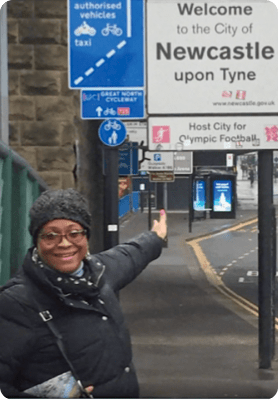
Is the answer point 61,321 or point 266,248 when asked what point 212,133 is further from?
point 61,321

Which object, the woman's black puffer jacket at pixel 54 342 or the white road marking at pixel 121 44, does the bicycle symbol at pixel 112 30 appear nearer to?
the white road marking at pixel 121 44

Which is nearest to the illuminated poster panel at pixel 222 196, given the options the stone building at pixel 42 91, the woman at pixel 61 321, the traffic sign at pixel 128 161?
the traffic sign at pixel 128 161

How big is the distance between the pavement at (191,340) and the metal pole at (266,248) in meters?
0.59

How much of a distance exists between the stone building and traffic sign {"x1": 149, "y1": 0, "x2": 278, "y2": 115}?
5.21 ft

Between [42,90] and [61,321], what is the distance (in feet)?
21.6

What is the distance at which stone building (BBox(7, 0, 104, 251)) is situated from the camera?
8.84 meters

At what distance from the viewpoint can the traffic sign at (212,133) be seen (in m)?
8.04

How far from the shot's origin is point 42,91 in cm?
892

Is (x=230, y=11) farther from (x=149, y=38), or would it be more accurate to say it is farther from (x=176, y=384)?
(x=176, y=384)

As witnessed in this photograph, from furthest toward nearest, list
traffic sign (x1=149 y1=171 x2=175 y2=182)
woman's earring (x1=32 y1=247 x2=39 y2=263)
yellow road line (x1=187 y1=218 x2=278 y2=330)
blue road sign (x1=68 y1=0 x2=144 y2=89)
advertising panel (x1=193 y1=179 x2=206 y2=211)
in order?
advertising panel (x1=193 y1=179 x2=206 y2=211) < traffic sign (x1=149 y1=171 x2=175 y2=182) < yellow road line (x1=187 y1=218 x2=278 y2=330) < blue road sign (x1=68 y1=0 x2=144 y2=89) < woman's earring (x1=32 y1=247 x2=39 y2=263)

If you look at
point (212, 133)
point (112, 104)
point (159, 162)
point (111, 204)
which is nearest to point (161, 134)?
point (212, 133)

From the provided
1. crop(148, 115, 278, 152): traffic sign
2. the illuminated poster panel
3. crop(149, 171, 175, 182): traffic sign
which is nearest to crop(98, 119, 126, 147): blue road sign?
crop(148, 115, 278, 152): traffic sign

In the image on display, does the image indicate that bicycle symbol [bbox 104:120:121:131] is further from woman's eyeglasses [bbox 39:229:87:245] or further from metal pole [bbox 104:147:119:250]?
woman's eyeglasses [bbox 39:229:87:245]

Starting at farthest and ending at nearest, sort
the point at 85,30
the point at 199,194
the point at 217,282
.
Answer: the point at 199,194
the point at 217,282
the point at 85,30
